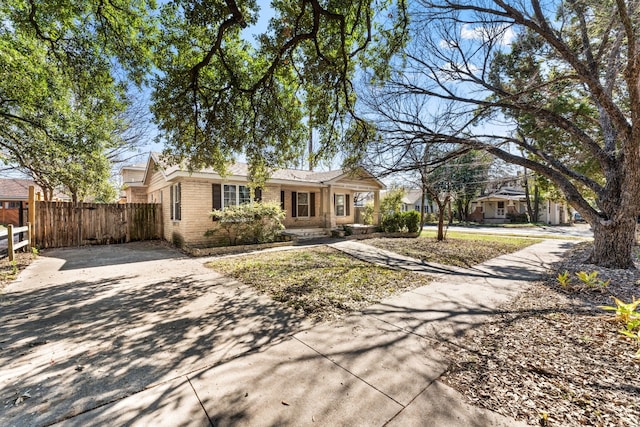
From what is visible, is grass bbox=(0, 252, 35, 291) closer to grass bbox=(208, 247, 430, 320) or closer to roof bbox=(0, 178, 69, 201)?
grass bbox=(208, 247, 430, 320)

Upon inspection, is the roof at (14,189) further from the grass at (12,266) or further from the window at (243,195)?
the window at (243,195)

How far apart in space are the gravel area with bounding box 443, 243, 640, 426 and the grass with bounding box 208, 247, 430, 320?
5.94 ft

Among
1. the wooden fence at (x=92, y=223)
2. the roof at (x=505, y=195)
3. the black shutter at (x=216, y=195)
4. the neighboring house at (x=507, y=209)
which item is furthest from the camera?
the roof at (x=505, y=195)

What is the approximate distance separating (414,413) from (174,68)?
27.0 ft

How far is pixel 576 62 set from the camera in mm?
5566

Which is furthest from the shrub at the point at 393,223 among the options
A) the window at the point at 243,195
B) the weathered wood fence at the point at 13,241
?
the weathered wood fence at the point at 13,241

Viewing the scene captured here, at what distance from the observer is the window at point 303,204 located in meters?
14.9

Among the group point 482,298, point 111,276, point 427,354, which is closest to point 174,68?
point 111,276

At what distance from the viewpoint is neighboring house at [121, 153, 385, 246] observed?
1045cm

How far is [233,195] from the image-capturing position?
11.5 metres

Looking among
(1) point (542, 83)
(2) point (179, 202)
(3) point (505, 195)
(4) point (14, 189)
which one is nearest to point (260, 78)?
(2) point (179, 202)

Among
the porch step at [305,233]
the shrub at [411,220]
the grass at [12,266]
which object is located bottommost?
the grass at [12,266]

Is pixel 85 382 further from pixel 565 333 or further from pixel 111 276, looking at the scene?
pixel 565 333

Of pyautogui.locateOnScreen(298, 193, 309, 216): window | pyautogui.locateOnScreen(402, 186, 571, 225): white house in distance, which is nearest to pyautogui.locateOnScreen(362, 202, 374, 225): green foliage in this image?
pyautogui.locateOnScreen(298, 193, 309, 216): window
